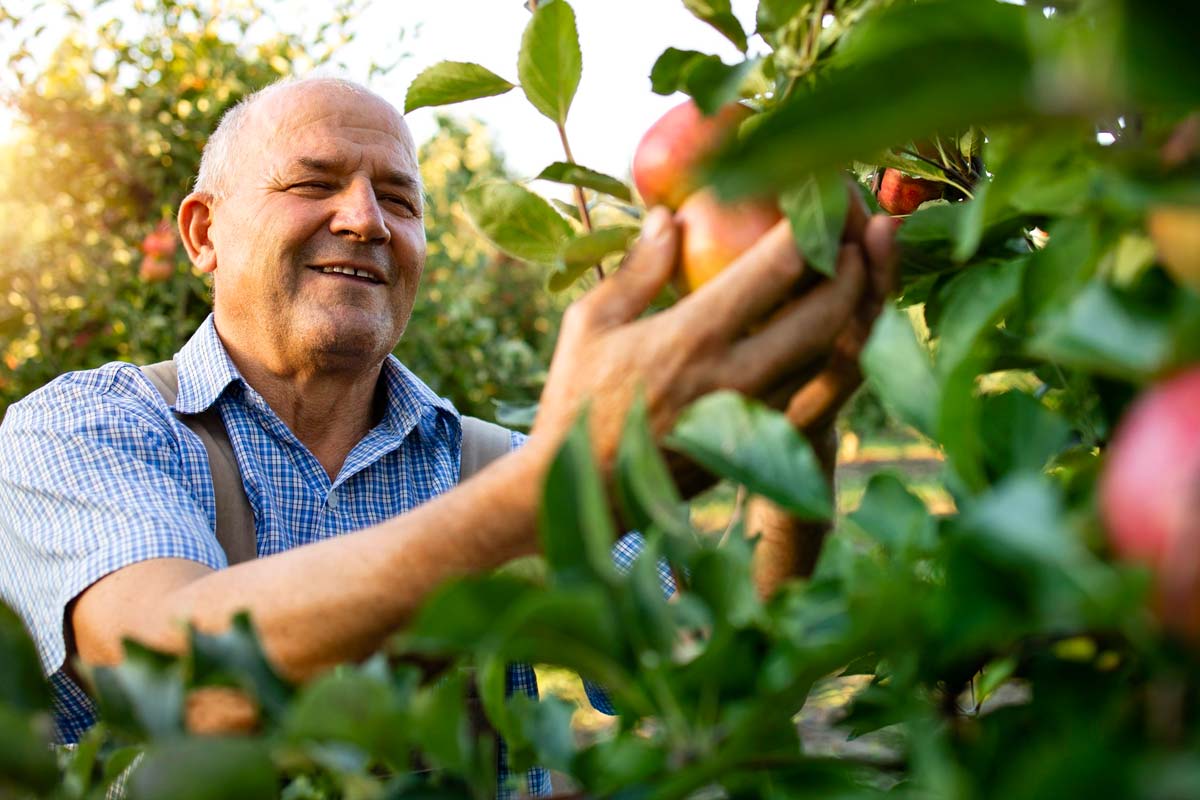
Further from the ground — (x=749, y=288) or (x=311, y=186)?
(x=749, y=288)

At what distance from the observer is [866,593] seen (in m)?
0.34

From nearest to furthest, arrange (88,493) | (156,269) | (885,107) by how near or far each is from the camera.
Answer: (885,107) < (88,493) < (156,269)

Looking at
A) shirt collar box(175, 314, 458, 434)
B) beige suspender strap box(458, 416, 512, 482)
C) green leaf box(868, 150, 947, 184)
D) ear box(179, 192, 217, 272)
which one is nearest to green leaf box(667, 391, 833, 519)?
green leaf box(868, 150, 947, 184)

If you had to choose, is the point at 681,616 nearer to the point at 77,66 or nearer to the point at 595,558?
the point at 595,558

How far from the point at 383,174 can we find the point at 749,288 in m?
1.32

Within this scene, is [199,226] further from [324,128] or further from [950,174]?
[950,174]

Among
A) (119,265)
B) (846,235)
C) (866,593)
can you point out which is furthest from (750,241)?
(119,265)

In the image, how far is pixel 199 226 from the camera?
194cm

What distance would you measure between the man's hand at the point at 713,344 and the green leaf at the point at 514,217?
0.28ft

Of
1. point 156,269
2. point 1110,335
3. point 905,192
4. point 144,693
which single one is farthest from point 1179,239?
point 156,269

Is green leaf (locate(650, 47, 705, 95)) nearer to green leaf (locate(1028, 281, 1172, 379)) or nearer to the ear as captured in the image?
green leaf (locate(1028, 281, 1172, 379))

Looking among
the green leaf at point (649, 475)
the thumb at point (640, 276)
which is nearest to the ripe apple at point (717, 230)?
the thumb at point (640, 276)

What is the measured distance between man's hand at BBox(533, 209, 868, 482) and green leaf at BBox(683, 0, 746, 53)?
0.35 feet

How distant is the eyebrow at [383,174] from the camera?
1.75m
